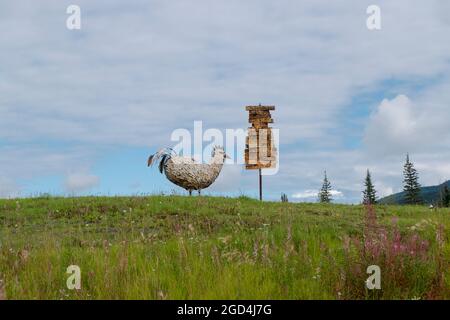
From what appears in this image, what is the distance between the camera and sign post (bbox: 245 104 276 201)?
78.4ft

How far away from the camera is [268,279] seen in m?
7.51

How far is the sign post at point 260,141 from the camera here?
78.4 feet

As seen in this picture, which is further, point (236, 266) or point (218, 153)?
point (218, 153)

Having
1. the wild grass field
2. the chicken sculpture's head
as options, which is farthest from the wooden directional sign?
the wild grass field

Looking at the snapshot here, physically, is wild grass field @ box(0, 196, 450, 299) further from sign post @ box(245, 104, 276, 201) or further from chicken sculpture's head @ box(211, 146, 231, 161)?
sign post @ box(245, 104, 276, 201)

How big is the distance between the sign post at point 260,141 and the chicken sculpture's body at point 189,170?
226 centimetres

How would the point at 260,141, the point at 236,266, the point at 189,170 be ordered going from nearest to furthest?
the point at 236,266 < the point at 189,170 < the point at 260,141

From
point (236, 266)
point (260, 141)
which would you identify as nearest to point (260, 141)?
point (260, 141)

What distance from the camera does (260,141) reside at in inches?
946

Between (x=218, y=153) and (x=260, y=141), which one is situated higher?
(x=260, y=141)

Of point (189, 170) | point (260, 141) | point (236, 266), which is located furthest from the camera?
point (260, 141)

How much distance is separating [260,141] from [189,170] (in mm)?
4261

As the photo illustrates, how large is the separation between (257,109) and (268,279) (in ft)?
56.3

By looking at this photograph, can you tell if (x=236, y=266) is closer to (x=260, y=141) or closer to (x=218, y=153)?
(x=218, y=153)
